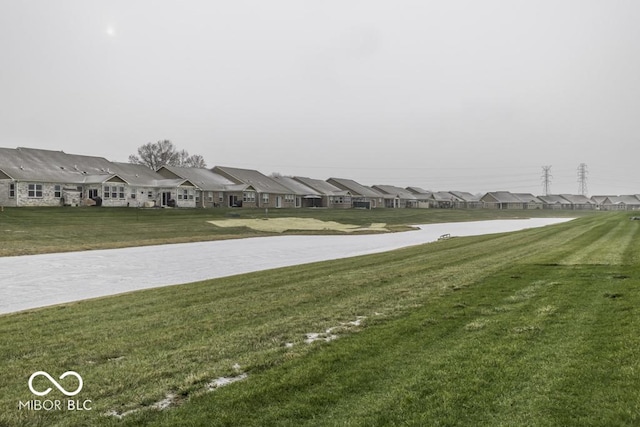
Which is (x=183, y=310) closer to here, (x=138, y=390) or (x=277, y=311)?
(x=277, y=311)

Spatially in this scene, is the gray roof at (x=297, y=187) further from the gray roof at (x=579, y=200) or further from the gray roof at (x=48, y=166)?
the gray roof at (x=579, y=200)

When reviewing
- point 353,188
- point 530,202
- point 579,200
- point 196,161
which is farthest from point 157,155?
point 579,200

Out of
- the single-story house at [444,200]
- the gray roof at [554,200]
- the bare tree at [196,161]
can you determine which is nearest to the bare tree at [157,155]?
the bare tree at [196,161]

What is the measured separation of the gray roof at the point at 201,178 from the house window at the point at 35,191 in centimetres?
1936

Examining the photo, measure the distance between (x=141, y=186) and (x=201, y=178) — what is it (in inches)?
463

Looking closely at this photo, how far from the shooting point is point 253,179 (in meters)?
77.7

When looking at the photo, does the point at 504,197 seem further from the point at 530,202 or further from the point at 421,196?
the point at 421,196

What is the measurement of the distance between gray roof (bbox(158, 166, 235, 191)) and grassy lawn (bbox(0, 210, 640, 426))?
54774mm

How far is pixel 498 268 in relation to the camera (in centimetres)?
1431

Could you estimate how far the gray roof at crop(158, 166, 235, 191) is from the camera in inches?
2571

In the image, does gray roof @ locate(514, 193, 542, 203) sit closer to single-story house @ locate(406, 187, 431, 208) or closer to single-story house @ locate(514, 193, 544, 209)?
single-story house @ locate(514, 193, 544, 209)

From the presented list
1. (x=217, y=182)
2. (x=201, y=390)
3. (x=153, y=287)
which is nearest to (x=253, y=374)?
(x=201, y=390)

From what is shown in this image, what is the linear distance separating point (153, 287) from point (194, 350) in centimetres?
813

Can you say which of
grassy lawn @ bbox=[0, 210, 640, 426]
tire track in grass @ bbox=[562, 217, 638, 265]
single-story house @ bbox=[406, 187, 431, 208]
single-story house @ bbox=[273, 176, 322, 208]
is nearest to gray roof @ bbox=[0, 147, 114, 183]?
single-story house @ bbox=[273, 176, 322, 208]
